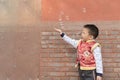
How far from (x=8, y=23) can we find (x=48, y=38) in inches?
30.0

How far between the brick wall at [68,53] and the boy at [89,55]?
417 millimetres

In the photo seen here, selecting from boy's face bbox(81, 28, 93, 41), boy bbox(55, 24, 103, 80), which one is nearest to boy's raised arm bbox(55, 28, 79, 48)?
boy bbox(55, 24, 103, 80)

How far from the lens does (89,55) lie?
6879 millimetres

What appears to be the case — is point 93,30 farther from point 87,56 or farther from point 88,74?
point 88,74

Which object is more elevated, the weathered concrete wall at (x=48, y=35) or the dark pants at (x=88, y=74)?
the weathered concrete wall at (x=48, y=35)

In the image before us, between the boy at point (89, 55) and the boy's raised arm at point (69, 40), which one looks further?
the boy's raised arm at point (69, 40)

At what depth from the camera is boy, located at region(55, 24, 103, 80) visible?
6.80 m

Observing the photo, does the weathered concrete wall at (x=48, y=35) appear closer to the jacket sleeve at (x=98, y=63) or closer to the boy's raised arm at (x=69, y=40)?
the boy's raised arm at (x=69, y=40)

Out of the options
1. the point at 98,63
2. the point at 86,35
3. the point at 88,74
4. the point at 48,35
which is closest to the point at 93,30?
the point at 86,35

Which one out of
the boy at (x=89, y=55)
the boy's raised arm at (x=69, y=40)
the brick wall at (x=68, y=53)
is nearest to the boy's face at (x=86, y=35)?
the boy at (x=89, y=55)

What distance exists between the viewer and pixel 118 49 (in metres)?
7.39

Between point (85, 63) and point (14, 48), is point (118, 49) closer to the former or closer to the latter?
point (85, 63)

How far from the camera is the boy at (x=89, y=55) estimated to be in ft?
22.3

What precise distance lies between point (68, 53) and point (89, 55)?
657 mm
